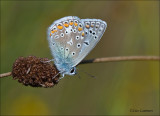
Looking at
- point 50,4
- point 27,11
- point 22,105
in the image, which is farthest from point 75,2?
point 22,105

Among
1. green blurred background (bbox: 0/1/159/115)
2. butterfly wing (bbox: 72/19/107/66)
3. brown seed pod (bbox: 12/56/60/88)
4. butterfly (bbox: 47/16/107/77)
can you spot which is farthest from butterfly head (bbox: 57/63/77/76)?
green blurred background (bbox: 0/1/159/115)

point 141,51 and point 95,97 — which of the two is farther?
point 141,51

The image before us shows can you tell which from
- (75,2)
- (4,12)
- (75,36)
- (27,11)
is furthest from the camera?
(75,2)

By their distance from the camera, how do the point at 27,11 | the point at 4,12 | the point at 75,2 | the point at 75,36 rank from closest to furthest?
1. the point at 75,36
2. the point at 4,12
3. the point at 27,11
4. the point at 75,2

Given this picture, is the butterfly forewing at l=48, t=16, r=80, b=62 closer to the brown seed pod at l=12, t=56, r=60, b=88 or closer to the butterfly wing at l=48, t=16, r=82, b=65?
the butterfly wing at l=48, t=16, r=82, b=65

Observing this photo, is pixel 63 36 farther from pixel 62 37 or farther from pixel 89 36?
pixel 89 36

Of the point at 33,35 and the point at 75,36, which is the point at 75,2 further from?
the point at 75,36

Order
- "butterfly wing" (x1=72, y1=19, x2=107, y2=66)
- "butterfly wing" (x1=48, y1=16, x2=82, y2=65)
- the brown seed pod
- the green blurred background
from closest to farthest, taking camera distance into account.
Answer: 1. the brown seed pod
2. "butterfly wing" (x1=72, y1=19, x2=107, y2=66)
3. "butterfly wing" (x1=48, y1=16, x2=82, y2=65)
4. the green blurred background

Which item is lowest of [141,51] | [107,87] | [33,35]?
[107,87]
